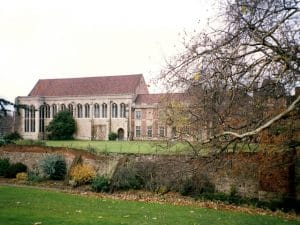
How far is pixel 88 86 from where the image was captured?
6338 centimetres

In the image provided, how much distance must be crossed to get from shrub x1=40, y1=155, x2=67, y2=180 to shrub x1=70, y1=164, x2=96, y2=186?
160 cm

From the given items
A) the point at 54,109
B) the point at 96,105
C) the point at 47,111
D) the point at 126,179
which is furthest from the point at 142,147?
the point at 47,111

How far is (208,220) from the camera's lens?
1117cm

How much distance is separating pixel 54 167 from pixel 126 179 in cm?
620

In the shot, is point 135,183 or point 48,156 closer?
point 135,183

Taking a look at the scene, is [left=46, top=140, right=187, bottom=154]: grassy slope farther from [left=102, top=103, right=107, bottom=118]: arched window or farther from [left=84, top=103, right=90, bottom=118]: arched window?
[left=84, top=103, right=90, bottom=118]: arched window

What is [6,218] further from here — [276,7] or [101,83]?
[101,83]

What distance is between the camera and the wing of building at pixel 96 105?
190 ft

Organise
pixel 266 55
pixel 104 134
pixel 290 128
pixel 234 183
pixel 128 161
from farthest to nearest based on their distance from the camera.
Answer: pixel 104 134 → pixel 128 161 → pixel 234 183 → pixel 290 128 → pixel 266 55

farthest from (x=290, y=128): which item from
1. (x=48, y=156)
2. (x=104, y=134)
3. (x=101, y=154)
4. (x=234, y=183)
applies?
(x=104, y=134)

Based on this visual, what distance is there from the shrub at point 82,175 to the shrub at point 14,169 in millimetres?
4927

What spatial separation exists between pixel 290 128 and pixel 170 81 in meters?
5.35

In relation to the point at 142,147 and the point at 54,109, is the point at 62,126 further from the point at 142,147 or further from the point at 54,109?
the point at 142,147

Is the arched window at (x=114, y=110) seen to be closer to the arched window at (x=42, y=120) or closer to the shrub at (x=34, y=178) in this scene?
the arched window at (x=42, y=120)
